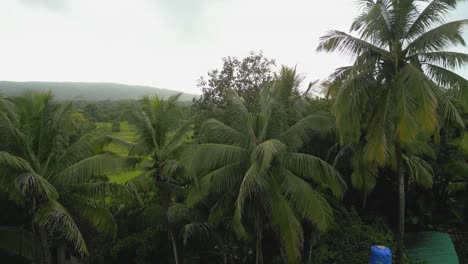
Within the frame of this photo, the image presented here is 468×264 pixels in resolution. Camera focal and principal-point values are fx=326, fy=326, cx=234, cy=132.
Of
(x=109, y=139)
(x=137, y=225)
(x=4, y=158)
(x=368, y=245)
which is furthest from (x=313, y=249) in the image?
(x=4, y=158)

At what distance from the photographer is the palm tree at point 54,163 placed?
8.88 metres

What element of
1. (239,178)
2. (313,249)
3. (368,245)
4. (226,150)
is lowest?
(313,249)

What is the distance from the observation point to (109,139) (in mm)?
12164

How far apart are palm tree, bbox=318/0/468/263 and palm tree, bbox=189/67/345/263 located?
4.16ft

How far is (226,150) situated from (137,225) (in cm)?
713

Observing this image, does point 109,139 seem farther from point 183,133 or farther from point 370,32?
point 370,32

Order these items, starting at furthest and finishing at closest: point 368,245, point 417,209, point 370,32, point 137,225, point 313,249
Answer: point 417,209, point 137,225, point 313,249, point 368,245, point 370,32

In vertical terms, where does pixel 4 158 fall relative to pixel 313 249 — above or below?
above

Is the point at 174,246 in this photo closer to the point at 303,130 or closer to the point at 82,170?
the point at 82,170

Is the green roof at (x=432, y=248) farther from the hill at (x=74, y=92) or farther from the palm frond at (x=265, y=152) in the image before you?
the hill at (x=74, y=92)

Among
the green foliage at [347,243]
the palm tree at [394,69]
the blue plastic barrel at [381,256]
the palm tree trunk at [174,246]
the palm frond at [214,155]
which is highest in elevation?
the palm tree at [394,69]

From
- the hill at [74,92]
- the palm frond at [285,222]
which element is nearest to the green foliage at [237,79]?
the hill at [74,92]

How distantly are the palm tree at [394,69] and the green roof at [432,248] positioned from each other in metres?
6.10

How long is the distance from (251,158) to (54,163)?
6057 millimetres
